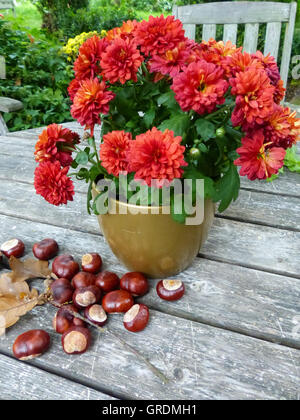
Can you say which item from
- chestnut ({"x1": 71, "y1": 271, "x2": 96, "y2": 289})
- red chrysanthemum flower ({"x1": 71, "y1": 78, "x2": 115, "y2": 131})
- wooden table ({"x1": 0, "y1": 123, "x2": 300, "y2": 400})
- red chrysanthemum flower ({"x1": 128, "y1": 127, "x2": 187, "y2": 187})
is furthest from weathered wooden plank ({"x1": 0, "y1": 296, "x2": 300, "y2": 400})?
red chrysanthemum flower ({"x1": 71, "y1": 78, "x2": 115, "y2": 131})

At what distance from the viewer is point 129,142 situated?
0.66 m

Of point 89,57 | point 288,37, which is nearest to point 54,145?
point 89,57

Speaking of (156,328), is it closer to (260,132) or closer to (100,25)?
(260,132)

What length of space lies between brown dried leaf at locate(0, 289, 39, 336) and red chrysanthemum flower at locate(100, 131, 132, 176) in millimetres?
357

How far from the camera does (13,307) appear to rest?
2.53 feet

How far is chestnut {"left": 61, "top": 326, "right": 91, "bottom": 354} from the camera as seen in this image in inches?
27.3

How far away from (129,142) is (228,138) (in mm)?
238

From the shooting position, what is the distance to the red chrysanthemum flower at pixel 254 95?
62 cm

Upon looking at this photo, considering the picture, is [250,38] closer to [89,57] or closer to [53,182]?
[89,57]

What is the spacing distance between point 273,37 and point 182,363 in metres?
1.80

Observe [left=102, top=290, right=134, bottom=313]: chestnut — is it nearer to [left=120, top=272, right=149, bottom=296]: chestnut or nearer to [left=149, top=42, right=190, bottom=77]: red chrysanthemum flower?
[left=120, top=272, right=149, bottom=296]: chestnut

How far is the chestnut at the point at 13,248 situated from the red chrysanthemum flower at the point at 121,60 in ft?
1.70

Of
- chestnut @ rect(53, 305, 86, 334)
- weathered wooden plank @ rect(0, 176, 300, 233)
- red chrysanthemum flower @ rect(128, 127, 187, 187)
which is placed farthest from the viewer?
weathered wooden plank @ rect(0, 176, 300, 233)

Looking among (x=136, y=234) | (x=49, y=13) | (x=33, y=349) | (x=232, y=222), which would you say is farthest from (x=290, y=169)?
(x=49, y=13)
